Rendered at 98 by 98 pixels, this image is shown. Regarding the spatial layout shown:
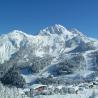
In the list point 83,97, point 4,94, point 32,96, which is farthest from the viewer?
point 32,96

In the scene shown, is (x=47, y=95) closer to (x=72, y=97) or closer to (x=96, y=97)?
(x=72, y=97)

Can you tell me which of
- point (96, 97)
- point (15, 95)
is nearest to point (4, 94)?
point (15, 95)

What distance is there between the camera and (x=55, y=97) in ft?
604

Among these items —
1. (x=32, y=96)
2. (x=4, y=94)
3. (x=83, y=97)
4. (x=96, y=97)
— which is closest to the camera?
(x=4, y=94)

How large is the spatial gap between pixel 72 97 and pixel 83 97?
610 centimetres

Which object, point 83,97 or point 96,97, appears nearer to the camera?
point 96,97

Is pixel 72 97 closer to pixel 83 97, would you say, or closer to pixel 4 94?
pixel 83 97

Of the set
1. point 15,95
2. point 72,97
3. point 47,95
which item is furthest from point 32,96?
point 15,95

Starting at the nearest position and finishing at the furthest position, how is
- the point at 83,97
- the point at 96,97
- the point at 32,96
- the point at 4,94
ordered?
the point at 4,94
the point at 96,97
the point at 83,97
the point at 32,96

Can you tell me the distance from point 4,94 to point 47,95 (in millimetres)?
51709

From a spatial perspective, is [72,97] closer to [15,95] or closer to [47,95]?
[47,95]

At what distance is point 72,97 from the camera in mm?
181750

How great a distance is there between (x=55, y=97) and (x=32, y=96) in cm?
1514

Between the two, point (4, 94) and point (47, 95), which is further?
point (47, 95)
